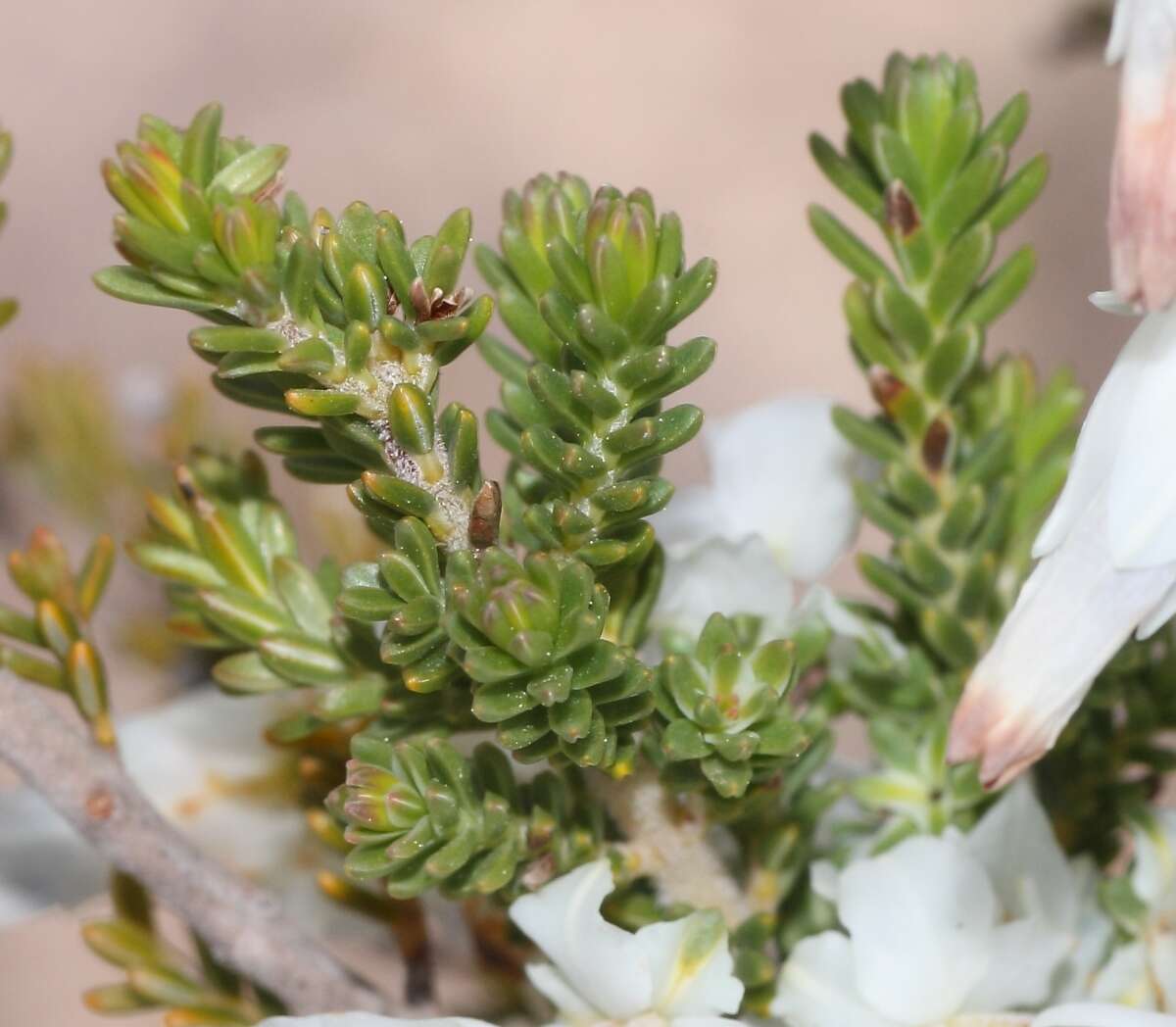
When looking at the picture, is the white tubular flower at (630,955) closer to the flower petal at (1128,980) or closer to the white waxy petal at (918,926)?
the white waxy petal at (918,926)

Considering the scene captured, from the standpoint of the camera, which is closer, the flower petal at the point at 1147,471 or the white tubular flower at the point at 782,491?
the flower petal at the point at 1147,471

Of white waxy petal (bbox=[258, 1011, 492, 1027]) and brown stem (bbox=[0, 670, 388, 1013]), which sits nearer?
white waxy petal (bbox=[258, 1011, 492, 1027])

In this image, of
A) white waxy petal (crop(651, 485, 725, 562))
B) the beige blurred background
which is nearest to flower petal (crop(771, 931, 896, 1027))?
white waxy petal (crop(651, 485, 725, 562))

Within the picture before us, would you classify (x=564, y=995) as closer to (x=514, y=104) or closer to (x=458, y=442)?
(x=458, y=442)

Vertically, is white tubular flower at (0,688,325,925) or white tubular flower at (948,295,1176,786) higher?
white tubular flower at (948,295,1176,786)

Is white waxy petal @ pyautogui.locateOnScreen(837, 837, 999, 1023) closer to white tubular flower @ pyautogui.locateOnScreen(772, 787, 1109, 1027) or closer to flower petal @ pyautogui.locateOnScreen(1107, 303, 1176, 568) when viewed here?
white tubular flower @ pyautogui.locateOnScreen(772, 787, 1109, 1027)

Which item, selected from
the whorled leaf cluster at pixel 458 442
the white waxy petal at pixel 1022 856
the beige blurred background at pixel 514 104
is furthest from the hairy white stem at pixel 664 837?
the beige blurred background at pixel 514 104
